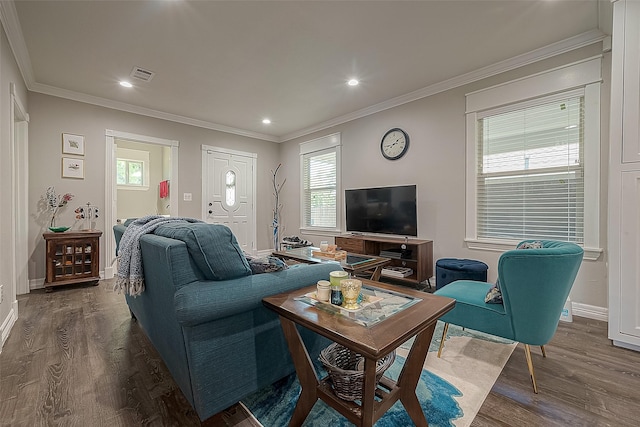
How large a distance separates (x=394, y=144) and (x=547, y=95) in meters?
1.74

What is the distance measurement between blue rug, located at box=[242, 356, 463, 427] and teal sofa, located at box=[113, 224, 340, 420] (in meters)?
0.10

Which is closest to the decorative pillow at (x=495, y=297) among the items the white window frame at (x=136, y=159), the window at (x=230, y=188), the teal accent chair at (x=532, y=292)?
the teal accent chair at (x=532, y=292)

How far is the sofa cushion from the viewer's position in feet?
4.29

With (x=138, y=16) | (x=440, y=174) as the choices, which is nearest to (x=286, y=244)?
(x=440, y=174)

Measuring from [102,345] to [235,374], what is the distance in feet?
4.73

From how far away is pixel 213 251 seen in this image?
4.33 ft

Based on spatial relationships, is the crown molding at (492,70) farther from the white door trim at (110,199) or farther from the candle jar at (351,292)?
the white door trim at (110,199)

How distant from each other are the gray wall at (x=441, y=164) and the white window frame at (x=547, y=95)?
52 millimetres

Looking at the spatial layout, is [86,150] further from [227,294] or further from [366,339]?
[366,339]

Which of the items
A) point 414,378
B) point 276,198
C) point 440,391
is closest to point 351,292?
point 414,378

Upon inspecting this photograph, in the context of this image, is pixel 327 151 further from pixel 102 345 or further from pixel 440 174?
pixel 102 345

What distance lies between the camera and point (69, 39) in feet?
8.56

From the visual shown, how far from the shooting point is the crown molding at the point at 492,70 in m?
2.57

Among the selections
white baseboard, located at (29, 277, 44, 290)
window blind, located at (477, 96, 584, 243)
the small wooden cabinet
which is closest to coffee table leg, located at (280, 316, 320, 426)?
window blind, located at (477, 96, 584, 243)
